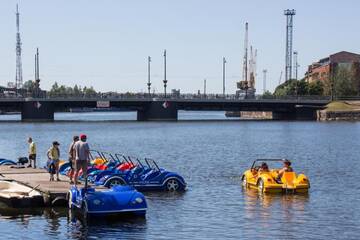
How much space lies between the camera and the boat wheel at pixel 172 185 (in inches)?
1497

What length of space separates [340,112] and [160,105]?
40.1 m

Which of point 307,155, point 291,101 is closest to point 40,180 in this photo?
point 307,155

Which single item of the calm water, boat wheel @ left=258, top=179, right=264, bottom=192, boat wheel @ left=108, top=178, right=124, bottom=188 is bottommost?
the calm water

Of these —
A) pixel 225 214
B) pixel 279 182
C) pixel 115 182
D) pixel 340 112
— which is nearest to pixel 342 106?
pixel 340 112

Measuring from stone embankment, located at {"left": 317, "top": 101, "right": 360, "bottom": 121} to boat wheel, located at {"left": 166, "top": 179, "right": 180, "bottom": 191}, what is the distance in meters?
132

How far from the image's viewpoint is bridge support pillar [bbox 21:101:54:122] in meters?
159

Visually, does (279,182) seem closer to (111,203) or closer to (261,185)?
(261,185)

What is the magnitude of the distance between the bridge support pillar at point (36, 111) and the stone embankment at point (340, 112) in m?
61.2

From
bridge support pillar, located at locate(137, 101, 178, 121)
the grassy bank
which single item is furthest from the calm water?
the grassy bank

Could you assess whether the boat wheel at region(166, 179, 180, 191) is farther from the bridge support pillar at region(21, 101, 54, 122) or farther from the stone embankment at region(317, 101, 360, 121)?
the stone embankment at region(317, 101, 360, 121)

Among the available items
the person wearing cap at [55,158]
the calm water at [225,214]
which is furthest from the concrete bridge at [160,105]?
the person wearing cap at [55,158]

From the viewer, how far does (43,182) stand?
36.0 m

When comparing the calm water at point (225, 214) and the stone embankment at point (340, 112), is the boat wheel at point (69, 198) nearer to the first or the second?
the calm water at point (225, 214)

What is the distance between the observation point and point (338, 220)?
30.5 metres
